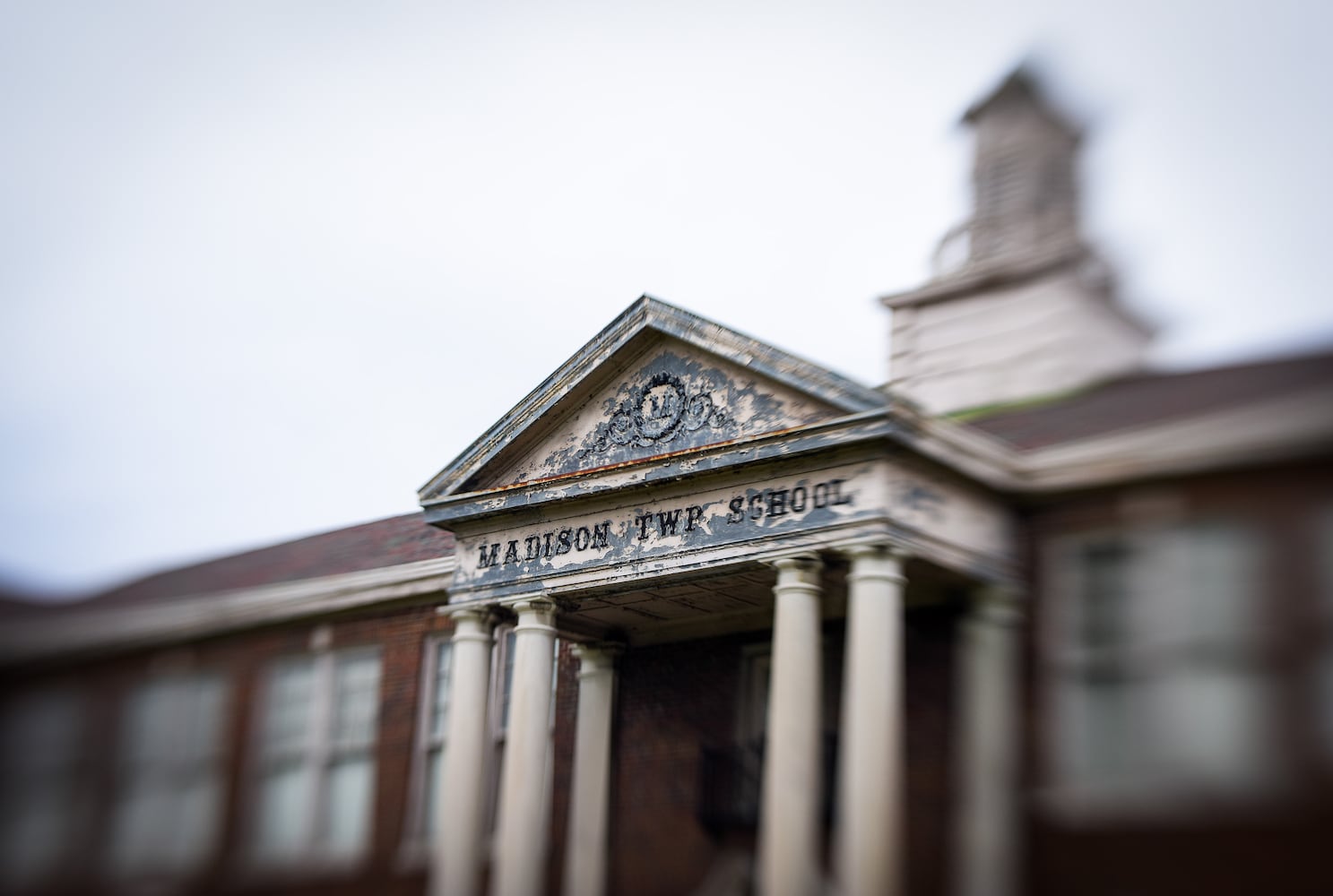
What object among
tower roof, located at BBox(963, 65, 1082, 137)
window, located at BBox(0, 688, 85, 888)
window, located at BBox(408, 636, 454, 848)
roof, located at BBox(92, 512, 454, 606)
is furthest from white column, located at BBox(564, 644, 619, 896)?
tower roof, located at BBox(963, 65, 1082, 137)

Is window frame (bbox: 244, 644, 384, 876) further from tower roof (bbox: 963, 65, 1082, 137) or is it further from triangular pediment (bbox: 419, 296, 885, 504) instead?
tower roof (bbox: 963, 65, 1082, 137)

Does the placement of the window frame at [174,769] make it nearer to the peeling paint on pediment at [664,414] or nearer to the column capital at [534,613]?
the column capital at [534,613]

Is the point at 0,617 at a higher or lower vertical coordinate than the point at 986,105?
lower

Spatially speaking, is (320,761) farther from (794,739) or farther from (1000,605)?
(1000,605)

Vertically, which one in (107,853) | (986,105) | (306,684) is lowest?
(107,853)

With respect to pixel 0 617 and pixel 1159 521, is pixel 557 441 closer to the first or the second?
pixel 1159 521

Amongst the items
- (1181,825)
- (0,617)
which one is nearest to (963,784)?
(1181,825)

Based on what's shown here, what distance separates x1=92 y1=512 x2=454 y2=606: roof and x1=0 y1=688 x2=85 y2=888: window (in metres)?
1.97

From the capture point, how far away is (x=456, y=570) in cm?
1828

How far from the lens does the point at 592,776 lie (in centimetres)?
1864

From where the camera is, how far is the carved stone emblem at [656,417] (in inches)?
657

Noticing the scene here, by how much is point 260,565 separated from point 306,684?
4.06m

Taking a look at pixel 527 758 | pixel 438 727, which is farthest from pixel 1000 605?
pixel 438 727

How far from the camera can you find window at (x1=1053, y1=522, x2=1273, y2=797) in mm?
13914
